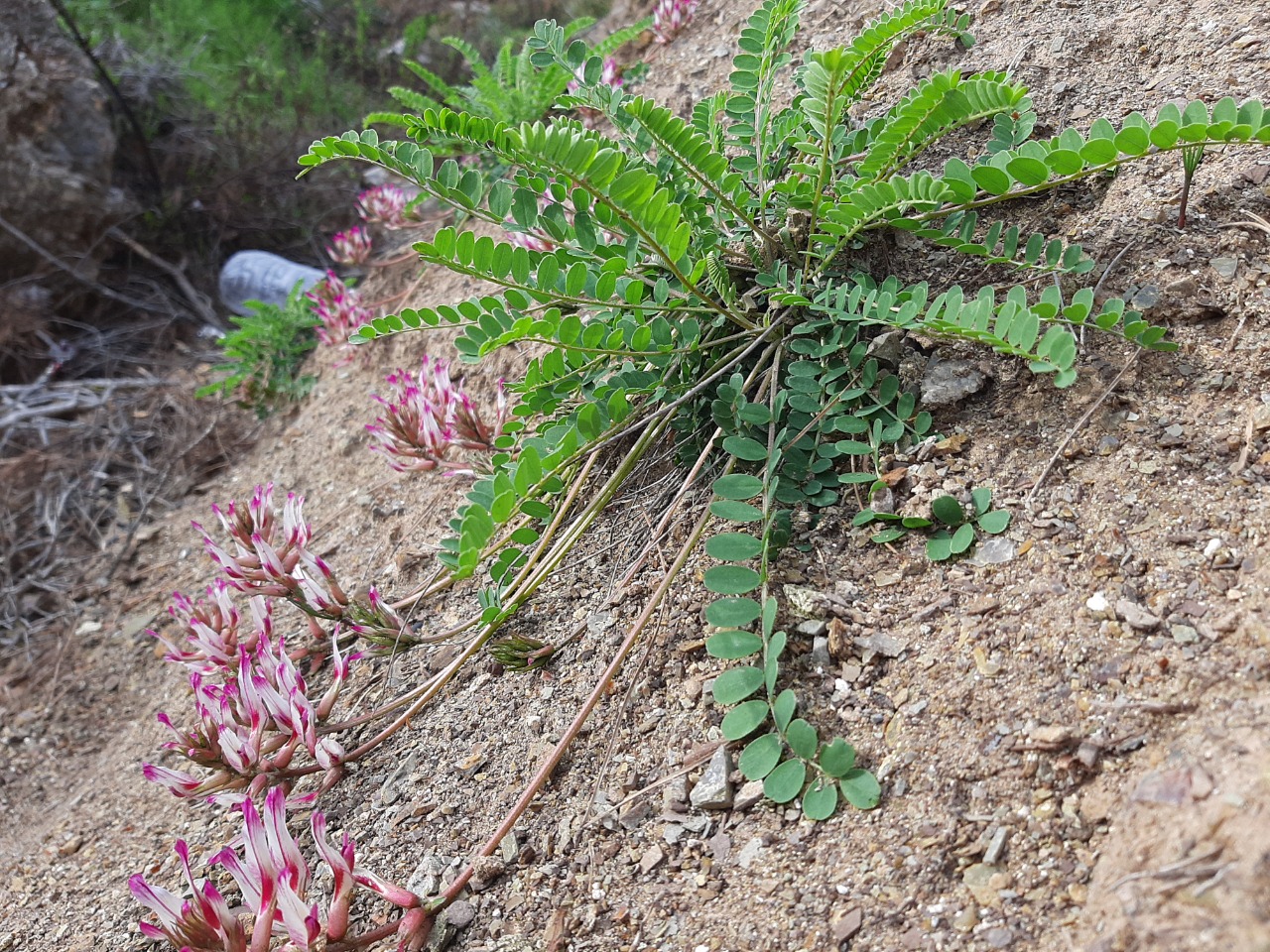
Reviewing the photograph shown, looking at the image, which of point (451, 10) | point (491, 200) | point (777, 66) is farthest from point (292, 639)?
point (451, 10)

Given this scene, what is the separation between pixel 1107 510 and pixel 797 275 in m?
0.58

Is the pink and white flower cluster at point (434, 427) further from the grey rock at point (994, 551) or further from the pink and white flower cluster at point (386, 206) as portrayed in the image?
the pink and white flower cluster at point (386, 206)

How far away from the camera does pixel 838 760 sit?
3.60 ft

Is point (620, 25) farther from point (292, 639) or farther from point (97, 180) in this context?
point (292, 639)

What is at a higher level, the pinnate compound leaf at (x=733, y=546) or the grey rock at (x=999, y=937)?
the pinnate compound leaf at (x=733, y=546)

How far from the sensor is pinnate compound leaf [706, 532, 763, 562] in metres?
1.28

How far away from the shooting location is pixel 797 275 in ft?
4.87

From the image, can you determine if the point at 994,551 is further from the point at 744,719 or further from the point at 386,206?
the point at 386,206

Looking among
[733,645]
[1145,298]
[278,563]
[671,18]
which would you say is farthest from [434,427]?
[671,18]

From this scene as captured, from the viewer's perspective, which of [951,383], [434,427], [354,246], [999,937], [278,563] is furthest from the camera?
[354,246]

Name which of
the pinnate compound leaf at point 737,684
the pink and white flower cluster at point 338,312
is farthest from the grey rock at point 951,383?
the pink and white flower cluster at point 338,312

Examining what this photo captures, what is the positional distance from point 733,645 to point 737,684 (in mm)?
54

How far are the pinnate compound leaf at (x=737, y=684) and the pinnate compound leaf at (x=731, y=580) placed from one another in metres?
0.12

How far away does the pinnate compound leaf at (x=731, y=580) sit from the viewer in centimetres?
126
